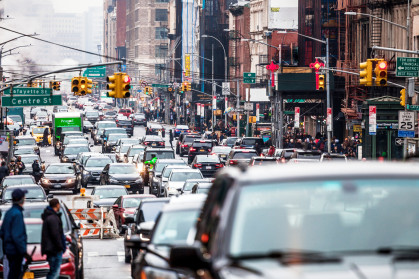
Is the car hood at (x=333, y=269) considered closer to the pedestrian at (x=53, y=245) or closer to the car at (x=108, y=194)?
the pedestrian at (x=53, y=245)

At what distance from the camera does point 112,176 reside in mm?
42188

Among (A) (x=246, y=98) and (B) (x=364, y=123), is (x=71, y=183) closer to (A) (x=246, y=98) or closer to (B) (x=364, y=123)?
(B) (x=364, y=123)

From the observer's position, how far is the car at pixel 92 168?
47.2m

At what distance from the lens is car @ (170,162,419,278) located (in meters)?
5.83

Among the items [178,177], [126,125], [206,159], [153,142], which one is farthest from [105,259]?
[126,125]

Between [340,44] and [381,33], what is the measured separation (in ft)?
61.9

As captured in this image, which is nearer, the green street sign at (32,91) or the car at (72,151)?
the green street sign at (32,91)

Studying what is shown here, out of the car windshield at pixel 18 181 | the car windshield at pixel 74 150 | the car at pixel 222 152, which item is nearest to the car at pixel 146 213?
the car windshield at pixel 18 181

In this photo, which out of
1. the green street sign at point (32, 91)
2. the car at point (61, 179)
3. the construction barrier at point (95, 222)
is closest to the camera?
the construction barrier at point (95, 222)

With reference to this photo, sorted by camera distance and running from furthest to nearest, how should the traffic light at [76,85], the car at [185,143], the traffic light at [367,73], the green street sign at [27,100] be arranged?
the car at [185,143] → the green street sign at [27,100] → the traffic light at [76,85] → the traffic light at [367,73]

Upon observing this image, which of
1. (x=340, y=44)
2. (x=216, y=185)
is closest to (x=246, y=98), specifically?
(x=340, y=44)

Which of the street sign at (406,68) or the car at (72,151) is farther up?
the street sign at (406,68)

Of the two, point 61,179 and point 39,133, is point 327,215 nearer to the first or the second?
point 61,179

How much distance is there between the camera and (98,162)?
48594mm
